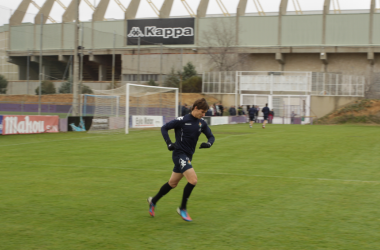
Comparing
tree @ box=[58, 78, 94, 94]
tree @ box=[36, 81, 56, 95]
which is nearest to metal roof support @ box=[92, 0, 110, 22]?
tree @ box=[58, 78, 94, 94]

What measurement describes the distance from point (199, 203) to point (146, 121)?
75.4ft

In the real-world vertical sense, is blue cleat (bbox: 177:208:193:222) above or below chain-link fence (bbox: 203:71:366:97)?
below

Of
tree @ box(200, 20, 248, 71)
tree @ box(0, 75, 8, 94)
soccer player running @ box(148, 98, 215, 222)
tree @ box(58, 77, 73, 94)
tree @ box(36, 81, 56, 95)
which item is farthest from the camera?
tree @ box(200, 20, 248, 71)

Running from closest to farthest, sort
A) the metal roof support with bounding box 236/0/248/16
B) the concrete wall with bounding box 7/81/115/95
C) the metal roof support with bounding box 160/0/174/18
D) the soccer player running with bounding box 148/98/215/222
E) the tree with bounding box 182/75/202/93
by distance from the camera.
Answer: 1. the soccer player running with bounding box 148/98/215/222
2. the concrete wall with bounding box 7/81/115/95
3. the tree with bounding box 182/75/202/93
4. the metal roof support with bounding box 236/0/248/16
5. the metal roof support with bounding box 160/0/174/18

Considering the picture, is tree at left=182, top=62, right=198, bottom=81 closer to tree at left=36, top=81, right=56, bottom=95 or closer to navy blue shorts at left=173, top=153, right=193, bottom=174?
tree at left=36, top=81, right=56, bottom=95

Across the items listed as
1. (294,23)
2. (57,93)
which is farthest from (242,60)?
(57,93)

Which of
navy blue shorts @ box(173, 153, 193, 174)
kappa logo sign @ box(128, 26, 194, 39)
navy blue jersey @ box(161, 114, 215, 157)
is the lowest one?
navy blue shorts @ box(173, 153, 193, 174)

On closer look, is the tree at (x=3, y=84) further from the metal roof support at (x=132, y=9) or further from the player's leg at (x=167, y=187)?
the metal roof support at (x=132, y=9)

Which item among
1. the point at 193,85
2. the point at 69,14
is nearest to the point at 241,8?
the point at 193,85

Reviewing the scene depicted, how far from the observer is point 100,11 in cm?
6297

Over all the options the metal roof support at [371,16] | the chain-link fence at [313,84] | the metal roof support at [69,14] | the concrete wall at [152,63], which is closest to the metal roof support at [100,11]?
the metal roof support at [69,14]

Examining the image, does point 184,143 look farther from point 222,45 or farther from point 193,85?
point 222,45

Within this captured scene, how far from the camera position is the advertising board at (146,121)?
94.9ft

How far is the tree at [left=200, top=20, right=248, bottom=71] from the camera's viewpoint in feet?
185
